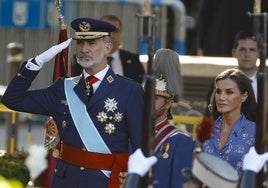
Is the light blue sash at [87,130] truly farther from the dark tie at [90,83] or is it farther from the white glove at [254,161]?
the white glove at [254,161]

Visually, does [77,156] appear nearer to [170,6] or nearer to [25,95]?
[25,95]

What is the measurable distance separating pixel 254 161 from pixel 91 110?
1108 millimetres

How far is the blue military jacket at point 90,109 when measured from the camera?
8.60 m

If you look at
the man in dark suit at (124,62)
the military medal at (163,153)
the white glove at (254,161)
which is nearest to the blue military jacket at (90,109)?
the military medal at (163,153)

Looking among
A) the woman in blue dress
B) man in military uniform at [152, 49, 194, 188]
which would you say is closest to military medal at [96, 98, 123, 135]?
man in military uniform at [152, 49, 194, 188]

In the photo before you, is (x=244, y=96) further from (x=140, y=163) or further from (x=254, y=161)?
(x=140, y=163)

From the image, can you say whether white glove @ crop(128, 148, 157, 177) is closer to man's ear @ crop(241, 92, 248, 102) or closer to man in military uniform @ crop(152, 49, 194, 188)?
man in military uniform @ crop(152, 49, 194, 188)

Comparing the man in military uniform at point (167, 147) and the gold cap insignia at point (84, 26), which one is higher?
the gold cap insignia at point (84, 26)

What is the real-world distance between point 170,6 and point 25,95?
10192 mm

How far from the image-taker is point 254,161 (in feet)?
26.7

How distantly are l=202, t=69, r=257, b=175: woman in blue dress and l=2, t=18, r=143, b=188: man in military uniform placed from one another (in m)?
0.54

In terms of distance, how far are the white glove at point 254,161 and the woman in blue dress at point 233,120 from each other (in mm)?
472

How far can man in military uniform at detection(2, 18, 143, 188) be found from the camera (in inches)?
339

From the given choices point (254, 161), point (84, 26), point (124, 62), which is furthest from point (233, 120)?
point (124, 62)
